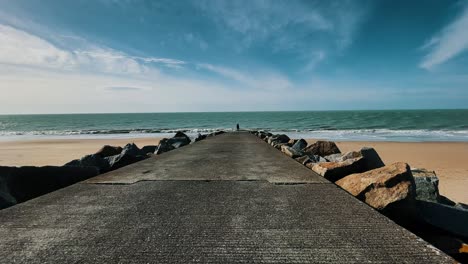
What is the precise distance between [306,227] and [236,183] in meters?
1.68

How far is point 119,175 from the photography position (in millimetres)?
4414

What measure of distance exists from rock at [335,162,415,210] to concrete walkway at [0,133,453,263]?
0.31 metres

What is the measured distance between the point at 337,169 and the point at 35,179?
4764 mm

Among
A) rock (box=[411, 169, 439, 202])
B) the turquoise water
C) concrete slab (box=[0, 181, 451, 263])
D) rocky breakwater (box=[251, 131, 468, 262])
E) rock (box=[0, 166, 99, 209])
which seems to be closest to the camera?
concrete slab (box=[0, 181, 451, 263])

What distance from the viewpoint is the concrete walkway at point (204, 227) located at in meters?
1.86

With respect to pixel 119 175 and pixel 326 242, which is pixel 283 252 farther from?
pixel 119 175

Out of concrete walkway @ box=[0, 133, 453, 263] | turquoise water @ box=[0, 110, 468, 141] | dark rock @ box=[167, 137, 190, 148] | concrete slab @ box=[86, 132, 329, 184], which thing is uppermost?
concrete walkway @ box=[0, 133, 453, 263]

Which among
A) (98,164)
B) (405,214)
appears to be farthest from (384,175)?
(98,164)

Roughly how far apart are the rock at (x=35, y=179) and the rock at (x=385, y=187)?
4.20m

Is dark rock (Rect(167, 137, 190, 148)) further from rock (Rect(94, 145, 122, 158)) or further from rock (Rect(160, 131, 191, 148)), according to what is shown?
rock (Rect(94, 145, 122, 158))

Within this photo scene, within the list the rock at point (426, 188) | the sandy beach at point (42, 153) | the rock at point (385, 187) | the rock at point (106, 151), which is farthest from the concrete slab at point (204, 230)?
the sandy beach at point (42, 153)

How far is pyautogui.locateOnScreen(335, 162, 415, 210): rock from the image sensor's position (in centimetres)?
301

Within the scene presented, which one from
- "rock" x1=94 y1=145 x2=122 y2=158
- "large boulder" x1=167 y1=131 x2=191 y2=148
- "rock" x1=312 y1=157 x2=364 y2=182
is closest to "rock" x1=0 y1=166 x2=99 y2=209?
"rock" x1=312 y1=157 x2=364 y2=182

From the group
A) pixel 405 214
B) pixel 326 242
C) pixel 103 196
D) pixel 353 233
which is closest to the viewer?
pixel 326 242
